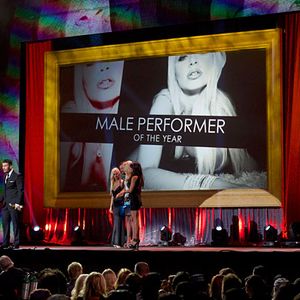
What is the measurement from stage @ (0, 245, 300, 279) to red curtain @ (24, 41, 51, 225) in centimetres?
320

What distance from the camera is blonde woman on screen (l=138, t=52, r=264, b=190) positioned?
1119 centimetres

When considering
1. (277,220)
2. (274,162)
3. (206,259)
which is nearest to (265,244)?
(277,220)

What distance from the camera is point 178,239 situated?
11.5 m

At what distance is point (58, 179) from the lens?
12.7 meters

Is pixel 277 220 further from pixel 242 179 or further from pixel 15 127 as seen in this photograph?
pixel 15 127

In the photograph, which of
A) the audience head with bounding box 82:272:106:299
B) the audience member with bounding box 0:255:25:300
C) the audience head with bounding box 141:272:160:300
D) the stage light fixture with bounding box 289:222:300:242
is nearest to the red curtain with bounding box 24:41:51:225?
the stage light fixture with bounding box 289:222:300:242

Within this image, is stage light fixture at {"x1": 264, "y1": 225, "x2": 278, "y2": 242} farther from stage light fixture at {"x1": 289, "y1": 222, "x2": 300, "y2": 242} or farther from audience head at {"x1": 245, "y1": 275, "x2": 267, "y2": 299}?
audience head at {"x1": 245, "y1": 275, "x2": 267, "y2": 299}

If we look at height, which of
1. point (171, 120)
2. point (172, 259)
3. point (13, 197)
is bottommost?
point (172, 259)

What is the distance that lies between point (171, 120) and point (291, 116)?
218 centimetres

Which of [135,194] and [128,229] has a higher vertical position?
[135,194]

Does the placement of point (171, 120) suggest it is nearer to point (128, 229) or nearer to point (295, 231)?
point (128, 229)

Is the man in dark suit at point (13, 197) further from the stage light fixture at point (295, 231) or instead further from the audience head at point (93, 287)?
the audience head at point (93, 287)

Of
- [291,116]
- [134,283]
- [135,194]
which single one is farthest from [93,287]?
[291,116]

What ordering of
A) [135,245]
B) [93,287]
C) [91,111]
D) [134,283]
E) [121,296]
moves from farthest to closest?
[91,111] → [135,245] → [134,283] → [93,287] → [121,296]
